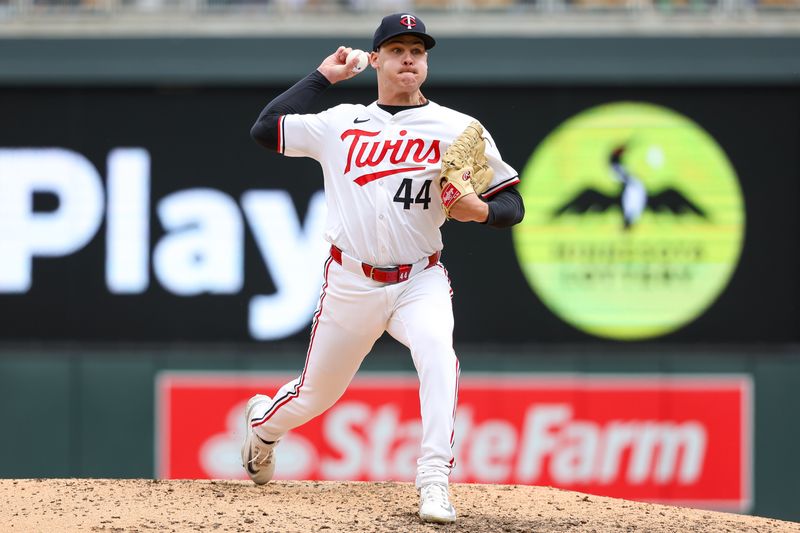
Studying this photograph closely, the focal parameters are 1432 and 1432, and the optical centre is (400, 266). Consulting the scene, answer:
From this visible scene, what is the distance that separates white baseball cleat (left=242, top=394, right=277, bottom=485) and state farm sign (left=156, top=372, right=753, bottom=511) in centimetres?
339

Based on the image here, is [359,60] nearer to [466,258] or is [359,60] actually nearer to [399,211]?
[399,211]

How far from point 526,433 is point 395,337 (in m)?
4.08

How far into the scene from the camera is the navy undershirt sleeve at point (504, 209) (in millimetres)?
4684

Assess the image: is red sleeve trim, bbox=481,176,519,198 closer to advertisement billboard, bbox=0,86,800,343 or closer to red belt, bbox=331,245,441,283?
red belt, bbox=331,245,441,283

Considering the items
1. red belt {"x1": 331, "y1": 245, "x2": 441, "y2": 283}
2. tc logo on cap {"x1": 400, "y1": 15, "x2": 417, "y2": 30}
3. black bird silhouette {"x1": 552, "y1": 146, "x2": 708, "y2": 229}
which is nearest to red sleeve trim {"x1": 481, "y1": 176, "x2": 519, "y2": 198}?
red belt {"x1": 331, "y1": 245, "x2": 441, "y2": 283}

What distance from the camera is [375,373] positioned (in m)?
8.73

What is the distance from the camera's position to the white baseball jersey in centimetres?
474

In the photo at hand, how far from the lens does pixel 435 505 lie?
4551mm

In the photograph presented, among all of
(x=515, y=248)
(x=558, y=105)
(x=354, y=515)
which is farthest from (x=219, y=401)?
(x=354, y=515)

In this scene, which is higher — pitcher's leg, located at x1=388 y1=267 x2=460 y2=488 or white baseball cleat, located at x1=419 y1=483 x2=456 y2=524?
pitcher's leg, located at x1=388 y1=267 x2=460 y2=488

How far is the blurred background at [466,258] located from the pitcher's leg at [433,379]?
402 centimetres

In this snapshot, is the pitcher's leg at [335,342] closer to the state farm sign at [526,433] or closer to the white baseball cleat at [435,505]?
the white baseball cleat at [435,505]

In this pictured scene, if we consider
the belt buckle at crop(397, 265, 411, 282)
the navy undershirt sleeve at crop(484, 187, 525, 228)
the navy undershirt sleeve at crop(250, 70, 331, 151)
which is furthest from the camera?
the navy undershirt sleeve at crop(250, 70, 331, 151)

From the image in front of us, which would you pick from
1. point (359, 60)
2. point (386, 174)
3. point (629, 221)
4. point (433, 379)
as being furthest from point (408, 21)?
point (629, 221)
